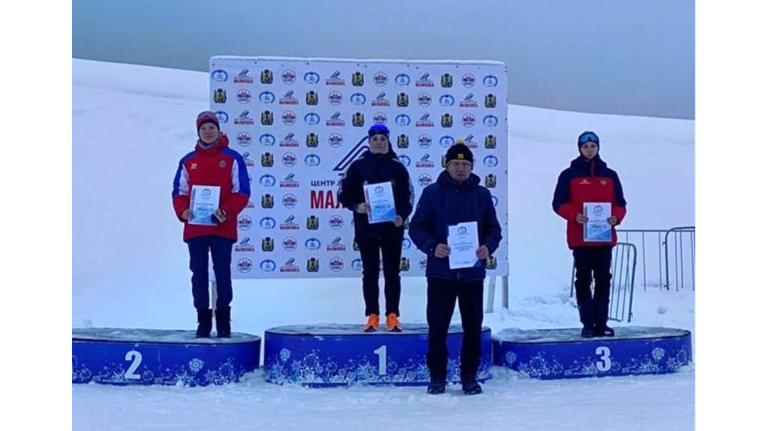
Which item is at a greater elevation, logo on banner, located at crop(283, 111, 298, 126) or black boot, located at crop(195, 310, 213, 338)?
logo on banner, located at crop(283, 111, 298, 126)

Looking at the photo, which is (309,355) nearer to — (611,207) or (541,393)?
(541,393)

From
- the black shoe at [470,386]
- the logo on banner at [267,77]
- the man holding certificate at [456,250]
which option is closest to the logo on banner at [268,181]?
the logo on banner at [267,77]

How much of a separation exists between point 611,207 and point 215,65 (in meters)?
3.63

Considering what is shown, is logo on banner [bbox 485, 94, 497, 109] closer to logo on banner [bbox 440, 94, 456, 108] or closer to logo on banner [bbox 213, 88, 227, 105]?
logo on banner [bbox 440, 94, 456, 108]

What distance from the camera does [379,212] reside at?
223 inches

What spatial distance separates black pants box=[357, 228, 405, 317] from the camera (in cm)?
568

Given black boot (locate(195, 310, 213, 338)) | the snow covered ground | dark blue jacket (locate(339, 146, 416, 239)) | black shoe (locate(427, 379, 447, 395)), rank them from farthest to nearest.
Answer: dark blue jacket (locate(339, 146, 416, 239)) < black boot (locate(195, 310, 213, 338)) < black shoe (locate(427, 379, 447, 395)) < the snow covered ground

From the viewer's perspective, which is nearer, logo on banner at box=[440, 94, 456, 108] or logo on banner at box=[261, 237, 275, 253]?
logo on banner at box=[261, 237, 275, 253]

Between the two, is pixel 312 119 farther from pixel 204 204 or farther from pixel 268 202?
pixel 204 204

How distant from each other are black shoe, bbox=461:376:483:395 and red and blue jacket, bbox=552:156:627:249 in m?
1.40

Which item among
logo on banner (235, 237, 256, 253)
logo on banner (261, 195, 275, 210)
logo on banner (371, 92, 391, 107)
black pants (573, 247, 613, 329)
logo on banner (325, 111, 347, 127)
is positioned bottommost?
black pants (573, 247, 613, 329)

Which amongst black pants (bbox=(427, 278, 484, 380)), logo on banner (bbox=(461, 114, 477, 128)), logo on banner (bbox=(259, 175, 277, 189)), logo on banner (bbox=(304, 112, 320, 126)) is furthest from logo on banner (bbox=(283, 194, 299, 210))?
black pants (bbox=(427, 278, 484, 380))

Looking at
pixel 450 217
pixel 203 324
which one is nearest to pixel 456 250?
pixel 450 217

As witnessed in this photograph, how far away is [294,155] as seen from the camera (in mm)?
7207
